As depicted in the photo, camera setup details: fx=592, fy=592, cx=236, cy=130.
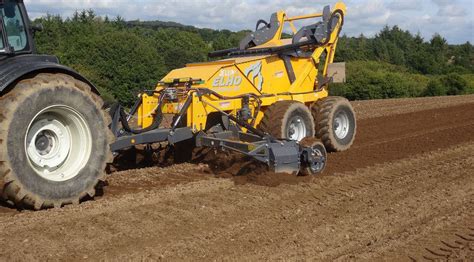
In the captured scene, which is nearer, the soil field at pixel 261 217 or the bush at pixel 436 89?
the soil field at pixel 261 217

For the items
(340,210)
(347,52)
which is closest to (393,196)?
(340,210)

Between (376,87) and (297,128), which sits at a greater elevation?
(297,128)

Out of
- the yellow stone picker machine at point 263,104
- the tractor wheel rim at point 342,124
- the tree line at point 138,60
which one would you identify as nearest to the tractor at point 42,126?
the yellow stone picker machine at point 263,104

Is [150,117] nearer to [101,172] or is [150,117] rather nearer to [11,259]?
[101,172]

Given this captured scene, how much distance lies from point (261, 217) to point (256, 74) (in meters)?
4.09

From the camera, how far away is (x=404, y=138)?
1100 centimetres

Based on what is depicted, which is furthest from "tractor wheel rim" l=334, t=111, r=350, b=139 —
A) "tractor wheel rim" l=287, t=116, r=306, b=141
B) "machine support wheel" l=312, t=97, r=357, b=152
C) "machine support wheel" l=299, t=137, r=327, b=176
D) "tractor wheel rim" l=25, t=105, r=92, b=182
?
"tractor wheel rim" l=25, t=105, r=92, b=182

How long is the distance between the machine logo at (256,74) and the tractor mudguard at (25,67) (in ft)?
11.8

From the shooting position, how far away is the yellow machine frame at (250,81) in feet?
26.2

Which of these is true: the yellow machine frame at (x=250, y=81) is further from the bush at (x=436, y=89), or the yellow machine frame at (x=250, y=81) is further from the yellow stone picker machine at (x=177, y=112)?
the bush at (x=436, y=89)

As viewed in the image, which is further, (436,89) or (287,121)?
(436,89)

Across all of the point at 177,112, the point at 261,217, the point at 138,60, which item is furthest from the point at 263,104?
the point at 138,60

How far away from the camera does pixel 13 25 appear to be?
5.74 meters

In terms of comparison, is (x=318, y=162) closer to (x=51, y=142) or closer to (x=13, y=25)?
(x=51, y=142)
